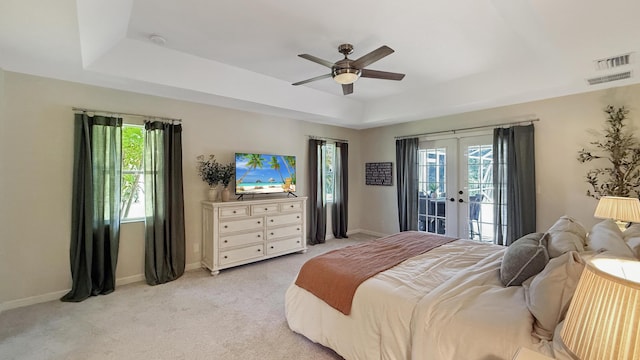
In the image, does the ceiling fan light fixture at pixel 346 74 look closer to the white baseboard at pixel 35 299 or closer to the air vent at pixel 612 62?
the air vent at pixel 612 62

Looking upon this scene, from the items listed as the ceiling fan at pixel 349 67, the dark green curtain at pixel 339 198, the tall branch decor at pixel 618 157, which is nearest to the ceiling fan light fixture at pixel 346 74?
the ceiling fan at pixel 349 67

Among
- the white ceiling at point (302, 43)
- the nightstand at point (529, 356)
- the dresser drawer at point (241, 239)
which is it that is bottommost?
the dresser drawer at point (241, 239)

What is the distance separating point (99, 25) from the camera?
7.65ft

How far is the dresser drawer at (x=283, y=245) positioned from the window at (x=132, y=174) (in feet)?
5.95

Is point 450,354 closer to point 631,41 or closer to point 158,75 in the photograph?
point 631,41

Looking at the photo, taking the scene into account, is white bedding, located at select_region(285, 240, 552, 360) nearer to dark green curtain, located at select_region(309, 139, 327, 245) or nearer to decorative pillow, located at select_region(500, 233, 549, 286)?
decorative pillow, located at select_region(500, 233, 549, 286)

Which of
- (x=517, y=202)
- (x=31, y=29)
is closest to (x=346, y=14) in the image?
(x=31, y=29)

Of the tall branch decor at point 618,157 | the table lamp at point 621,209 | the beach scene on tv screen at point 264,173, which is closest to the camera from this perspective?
the table lamp at point 621,209

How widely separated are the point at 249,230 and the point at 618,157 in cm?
480

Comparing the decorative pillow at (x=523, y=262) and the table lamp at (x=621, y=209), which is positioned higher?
the table lamp at (x=621, y=209)

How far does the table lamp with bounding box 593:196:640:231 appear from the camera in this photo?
8.05ft

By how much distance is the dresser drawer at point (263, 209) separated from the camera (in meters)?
4.15

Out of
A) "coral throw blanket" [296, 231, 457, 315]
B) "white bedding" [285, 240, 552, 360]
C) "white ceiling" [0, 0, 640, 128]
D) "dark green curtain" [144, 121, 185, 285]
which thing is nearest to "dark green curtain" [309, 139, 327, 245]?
"white ceiling" [0, 0, 640, 128]

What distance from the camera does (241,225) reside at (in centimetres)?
402
